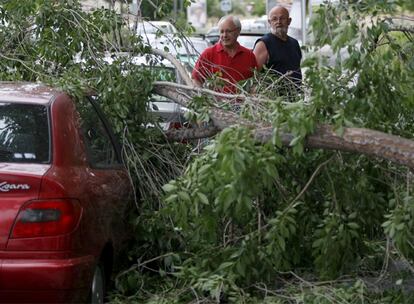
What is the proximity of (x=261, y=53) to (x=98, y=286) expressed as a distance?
4388 mm

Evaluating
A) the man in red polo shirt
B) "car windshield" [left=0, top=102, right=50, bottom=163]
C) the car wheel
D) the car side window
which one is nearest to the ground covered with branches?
the car side window

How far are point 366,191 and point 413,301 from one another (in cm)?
77

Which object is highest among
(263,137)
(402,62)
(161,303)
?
(402,62)

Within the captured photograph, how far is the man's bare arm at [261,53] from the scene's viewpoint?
32.2ft

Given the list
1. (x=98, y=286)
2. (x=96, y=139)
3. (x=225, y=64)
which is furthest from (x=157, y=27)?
(x=98, y=286)

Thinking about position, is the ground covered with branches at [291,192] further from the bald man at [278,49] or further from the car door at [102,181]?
the bald man at [278,49]

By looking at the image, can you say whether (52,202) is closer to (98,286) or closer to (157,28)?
(98,286)

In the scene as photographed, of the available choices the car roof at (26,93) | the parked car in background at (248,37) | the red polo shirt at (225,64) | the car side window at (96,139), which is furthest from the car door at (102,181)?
the parked car in background at (248,37)

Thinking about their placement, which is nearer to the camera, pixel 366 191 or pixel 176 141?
pixel 366 191

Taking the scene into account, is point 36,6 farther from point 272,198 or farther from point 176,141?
point 272,198

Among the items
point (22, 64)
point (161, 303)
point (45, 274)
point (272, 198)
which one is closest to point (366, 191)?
point (272, 198)

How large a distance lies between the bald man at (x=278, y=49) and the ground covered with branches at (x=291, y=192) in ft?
7.81

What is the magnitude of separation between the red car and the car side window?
0.05 feet

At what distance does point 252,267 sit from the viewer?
6.20m
